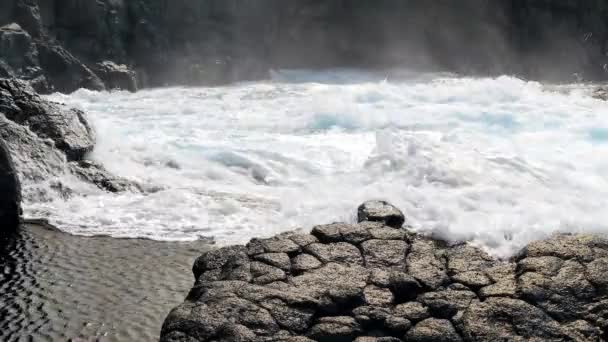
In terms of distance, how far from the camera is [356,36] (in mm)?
40000

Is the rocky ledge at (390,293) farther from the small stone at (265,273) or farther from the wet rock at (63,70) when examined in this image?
the wet rock at (63,70)

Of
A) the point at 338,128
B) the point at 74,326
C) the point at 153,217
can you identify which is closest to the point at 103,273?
the point at 74,326

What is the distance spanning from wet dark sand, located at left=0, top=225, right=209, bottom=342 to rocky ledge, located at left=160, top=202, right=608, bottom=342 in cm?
89

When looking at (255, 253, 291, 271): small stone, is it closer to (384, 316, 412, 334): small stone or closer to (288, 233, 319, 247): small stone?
(288, 233, 319, 247): small stone

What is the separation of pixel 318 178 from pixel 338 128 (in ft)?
20.3

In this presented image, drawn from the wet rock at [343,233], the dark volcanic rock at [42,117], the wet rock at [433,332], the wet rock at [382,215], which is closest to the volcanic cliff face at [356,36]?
the dark volcanic rock at [42,117]

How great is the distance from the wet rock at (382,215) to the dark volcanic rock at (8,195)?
18.0ft

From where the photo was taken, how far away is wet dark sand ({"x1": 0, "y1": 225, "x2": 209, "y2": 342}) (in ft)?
23.6

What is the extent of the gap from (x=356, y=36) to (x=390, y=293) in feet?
113

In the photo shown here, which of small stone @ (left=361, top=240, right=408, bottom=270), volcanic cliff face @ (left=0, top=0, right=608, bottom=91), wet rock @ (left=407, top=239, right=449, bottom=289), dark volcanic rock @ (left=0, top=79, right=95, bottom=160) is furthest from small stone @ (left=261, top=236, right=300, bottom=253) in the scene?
volcanic cliff face @ (left=0, top=0, right=608, bottom=91)

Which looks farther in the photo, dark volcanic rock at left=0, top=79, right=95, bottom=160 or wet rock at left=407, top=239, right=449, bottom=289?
dark volcanic rock at left=0, top=79, right=95, bottom=160

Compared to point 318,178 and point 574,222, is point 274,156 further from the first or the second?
point 574,222

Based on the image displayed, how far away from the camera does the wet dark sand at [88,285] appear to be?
23.6ft

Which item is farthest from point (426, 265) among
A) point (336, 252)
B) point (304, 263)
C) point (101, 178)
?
point (101, 178)
